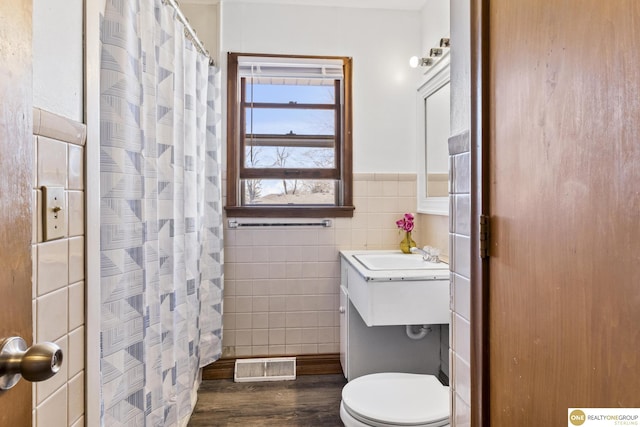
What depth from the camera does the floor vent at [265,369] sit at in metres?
2.35

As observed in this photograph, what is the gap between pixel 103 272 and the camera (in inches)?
40.5

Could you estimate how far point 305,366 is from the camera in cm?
245

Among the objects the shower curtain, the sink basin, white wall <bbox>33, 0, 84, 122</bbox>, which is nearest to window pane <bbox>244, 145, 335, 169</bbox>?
the shower curtain

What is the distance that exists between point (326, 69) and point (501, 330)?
2.18 meters

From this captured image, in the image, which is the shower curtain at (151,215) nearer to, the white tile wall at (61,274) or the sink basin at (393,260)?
the white tile wall at (61,274)

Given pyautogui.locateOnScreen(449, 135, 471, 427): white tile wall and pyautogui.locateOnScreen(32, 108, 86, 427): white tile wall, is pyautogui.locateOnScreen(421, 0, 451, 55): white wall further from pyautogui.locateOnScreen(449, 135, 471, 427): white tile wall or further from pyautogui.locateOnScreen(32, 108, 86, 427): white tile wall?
pyautogui.locateOnScreen(32, 108, 86, 427): white tile wall

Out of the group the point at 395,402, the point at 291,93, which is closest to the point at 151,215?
the point at 395,402

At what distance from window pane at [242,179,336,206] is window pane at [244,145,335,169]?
112mm

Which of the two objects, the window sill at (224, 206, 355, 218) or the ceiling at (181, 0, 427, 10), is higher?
the ceiling at (181, 0, 427, 10)

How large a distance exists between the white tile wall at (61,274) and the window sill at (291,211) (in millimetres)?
1543

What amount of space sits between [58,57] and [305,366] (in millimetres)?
2212

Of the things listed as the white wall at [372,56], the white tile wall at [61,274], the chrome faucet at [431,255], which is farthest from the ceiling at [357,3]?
the white tile wall at [61,274]

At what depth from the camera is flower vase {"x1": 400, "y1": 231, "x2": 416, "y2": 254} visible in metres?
2.43

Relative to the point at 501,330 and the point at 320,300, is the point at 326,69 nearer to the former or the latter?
the point at 320,300
